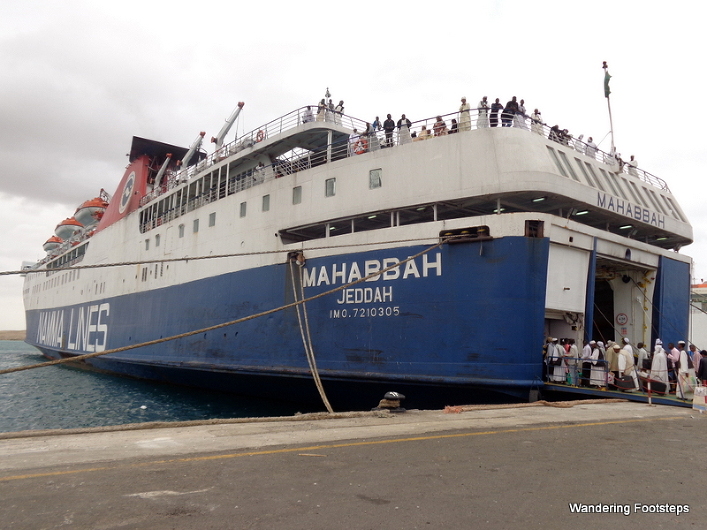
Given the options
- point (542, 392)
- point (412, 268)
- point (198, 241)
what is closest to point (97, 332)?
point (198, 241)

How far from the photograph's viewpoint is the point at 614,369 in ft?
36.8

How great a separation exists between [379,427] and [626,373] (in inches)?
266

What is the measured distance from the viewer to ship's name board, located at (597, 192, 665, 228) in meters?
11.9

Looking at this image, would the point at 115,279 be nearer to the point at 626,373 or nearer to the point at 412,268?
the point at 412,268

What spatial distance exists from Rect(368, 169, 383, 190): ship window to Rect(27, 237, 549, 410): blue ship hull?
1.70 metres

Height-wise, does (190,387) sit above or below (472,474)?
below

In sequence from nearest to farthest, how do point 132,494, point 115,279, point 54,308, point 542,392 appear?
point 132,494, point 542,392, point 115,279, point 54,308

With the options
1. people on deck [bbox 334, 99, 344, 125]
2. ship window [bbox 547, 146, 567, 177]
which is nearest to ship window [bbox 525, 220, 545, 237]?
ship window [bbox 547, 146, 567, 177]

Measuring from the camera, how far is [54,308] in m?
31.9

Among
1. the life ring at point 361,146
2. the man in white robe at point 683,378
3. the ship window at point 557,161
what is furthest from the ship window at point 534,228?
the life ring at point 361,146

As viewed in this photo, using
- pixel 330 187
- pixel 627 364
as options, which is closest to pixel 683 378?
pixel 627 364

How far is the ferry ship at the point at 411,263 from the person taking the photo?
33.6 feet

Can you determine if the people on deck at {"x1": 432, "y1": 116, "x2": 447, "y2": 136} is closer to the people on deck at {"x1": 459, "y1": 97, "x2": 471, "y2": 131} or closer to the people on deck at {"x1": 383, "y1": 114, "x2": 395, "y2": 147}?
the people on deck at {"x1": 459, "y1": 97, "x2": 471, "y2": 131}

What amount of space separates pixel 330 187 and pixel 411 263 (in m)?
3.34
